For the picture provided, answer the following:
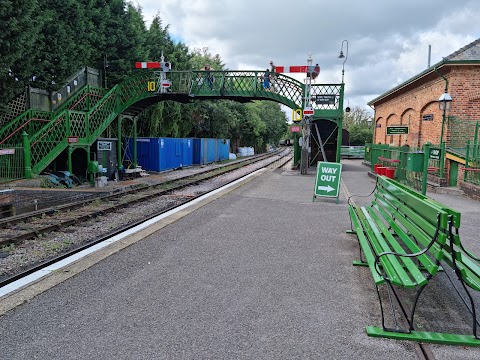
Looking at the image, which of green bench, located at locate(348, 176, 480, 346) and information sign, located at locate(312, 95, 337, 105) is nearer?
green bench, located at locate(348, 176, 480, 346)

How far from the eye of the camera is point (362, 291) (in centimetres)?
436

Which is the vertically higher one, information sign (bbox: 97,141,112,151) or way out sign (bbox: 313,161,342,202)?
information sign (bbox: 97,141,112,151)

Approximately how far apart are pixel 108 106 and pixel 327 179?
11.9m

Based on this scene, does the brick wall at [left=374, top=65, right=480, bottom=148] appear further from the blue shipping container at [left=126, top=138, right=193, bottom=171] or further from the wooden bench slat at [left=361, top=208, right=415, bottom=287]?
the blue shipping container at [left=126, top=138, right=193, bottom=171]

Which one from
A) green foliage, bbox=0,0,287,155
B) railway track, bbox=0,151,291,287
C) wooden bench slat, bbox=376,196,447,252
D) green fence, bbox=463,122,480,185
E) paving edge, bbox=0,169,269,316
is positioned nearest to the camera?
wooden bench slat, bbox=376,196,447,252

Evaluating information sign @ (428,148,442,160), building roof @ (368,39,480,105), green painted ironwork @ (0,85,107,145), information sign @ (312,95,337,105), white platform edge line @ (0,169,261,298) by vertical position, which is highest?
building roof @ (368,39,480,105)

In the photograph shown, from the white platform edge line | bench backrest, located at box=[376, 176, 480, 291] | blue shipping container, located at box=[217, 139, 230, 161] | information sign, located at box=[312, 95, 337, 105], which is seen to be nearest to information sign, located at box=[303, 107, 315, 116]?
information sign, located at box=[312, 95, 337, 105]

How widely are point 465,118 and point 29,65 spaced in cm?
1691

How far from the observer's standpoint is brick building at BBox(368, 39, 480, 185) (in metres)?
14.7

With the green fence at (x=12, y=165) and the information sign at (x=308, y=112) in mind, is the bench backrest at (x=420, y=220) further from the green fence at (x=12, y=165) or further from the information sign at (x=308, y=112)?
the information sign at (x=308, y=112)

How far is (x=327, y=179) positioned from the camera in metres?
10.5

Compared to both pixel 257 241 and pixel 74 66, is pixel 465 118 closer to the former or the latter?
pixel 257 241

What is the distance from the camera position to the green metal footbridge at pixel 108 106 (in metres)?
13.9

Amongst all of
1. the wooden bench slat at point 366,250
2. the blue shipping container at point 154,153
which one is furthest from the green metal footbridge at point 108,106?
the wooden bench slat at point 366,250
